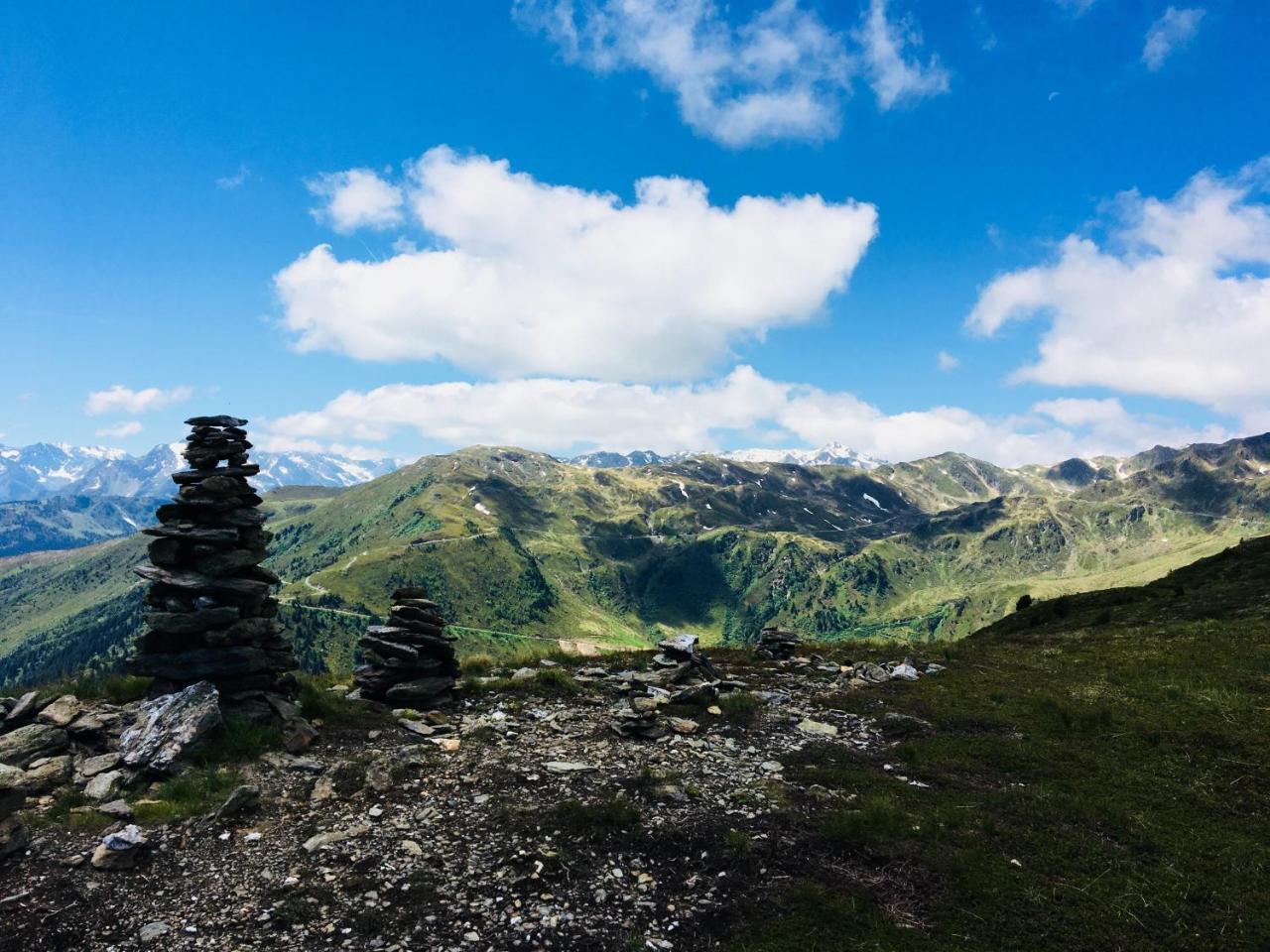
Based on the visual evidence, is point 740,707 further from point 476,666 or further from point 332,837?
point 332,837

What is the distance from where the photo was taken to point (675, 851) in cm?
1430

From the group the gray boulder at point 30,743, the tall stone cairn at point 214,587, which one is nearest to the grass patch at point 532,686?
the tall stone cairn at point 214,587

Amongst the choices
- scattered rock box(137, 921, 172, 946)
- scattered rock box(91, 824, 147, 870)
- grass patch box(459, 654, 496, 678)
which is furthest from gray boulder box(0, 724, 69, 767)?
grass patch box(459, 654, 496, 678)

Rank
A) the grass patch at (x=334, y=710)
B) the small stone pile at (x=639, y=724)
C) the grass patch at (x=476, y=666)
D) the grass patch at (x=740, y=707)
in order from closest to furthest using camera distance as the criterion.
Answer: the small stone pile at (x=639, y=724) < the grass patch at (x=334, y=710) < the grass patch at (x=740, y=707) < the grass patch at (x=476, y=666)

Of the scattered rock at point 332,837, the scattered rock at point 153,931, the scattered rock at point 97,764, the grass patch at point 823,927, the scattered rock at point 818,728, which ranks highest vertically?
the scattered rock at point 97,764

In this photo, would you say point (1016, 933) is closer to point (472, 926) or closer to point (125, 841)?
point (472, 926)

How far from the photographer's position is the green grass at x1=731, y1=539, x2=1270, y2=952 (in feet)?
38.1

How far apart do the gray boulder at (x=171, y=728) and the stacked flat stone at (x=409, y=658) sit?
20.0ft

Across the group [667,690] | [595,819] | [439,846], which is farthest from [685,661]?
[439,846]

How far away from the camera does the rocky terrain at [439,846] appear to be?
11.8 meters

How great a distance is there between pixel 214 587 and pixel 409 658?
23.9 feet

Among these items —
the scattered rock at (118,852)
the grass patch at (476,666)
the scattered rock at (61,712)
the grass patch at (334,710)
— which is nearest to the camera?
the scattered rock at (118,852)

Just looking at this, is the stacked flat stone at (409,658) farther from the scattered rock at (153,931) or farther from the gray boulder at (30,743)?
the scattered rock at (153,931)

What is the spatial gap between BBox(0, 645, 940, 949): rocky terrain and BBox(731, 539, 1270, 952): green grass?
1.51m
